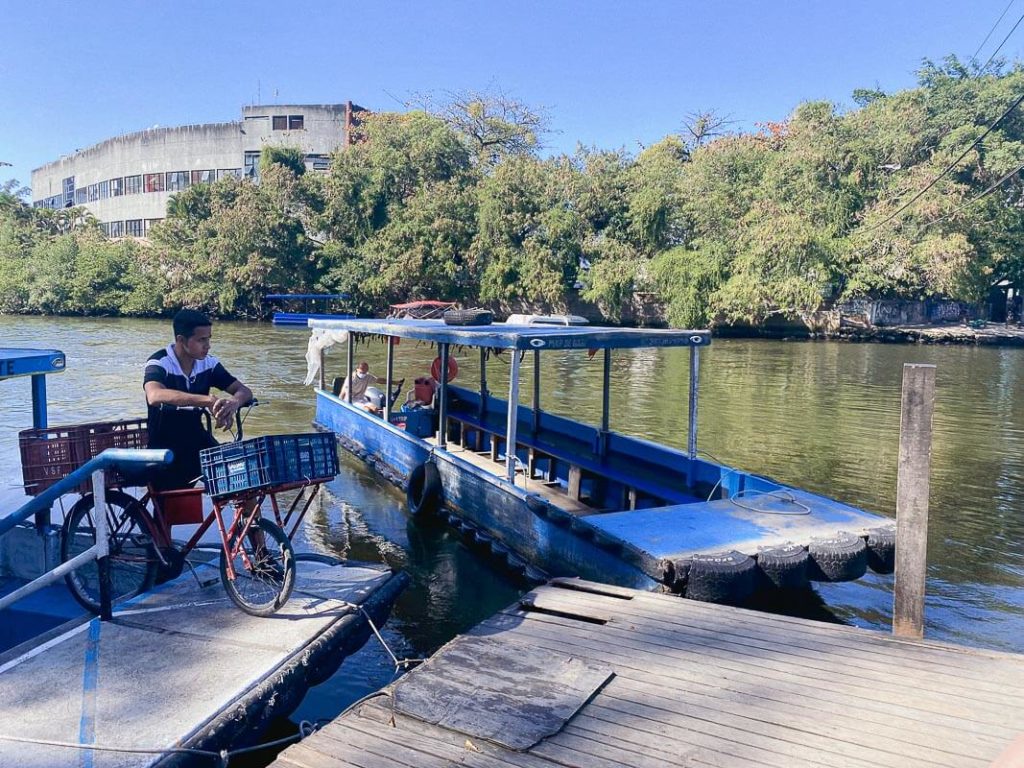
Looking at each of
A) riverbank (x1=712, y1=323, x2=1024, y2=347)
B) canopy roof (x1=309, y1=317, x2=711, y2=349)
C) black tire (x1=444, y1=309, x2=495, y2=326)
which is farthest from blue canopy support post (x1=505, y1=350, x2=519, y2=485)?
riverbank (x1=712, y1=323, x2=1024, y2=347)

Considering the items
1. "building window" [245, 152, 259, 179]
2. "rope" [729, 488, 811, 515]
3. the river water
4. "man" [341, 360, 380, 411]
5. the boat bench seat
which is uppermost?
"building window" [245, 152, 259, 179]

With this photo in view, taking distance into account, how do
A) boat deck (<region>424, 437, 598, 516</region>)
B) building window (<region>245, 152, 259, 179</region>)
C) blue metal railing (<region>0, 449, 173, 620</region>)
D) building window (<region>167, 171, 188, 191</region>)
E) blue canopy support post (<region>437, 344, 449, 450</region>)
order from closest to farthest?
blue metal railing (<region>0, 449, 173, 620</region>)
boat deck (<region>424, 437, 598, 516</region>)
blue canopy support post (<region>437, 344, 449, 450</region>)
building window (<region>245, 152, 259, 179</region>)
building window (<region>167, 171, 188, 191</region>)

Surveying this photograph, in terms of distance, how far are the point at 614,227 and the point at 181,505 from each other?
3946 cm

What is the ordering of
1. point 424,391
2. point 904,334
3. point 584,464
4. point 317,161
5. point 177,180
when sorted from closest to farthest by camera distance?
point 584,464 < point 424,391 < point 904,334 < point 317,161 < point 177,180

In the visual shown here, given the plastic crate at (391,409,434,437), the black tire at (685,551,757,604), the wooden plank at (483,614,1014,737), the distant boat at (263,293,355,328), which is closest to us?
the wooden plank at (483,614,1014,737)

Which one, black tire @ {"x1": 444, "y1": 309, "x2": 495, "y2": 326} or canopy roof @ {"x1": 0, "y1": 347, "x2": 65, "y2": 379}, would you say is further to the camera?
black tire @ {"x1": 444, "y1": 309, "x2": 495, "y2": 326}

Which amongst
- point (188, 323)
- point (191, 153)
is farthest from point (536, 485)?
point (191, 153)

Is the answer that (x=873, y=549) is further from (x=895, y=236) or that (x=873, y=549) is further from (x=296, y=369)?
(x=895, y=236)

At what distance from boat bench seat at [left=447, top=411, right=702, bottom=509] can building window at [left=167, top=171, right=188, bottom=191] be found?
169 ft

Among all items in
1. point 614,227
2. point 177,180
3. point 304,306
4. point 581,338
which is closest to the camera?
point 581,338

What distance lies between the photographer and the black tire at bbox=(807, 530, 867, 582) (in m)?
5.83

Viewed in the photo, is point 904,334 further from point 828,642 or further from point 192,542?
point 192,542

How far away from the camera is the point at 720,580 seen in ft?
17.9

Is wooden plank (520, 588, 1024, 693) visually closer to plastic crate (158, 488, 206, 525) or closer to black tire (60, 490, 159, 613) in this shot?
plastic crate (158, 488, 206, 525)
